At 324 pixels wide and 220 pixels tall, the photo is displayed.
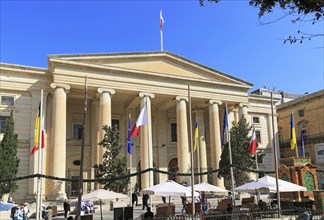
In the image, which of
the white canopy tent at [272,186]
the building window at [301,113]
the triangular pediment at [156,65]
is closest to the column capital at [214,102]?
the triangular pediment at [156,65]

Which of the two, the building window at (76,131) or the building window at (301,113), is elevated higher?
the building window at (301,113)

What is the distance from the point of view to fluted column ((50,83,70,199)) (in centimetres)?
2902

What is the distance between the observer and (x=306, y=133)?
156ft

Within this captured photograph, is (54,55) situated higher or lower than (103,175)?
higher

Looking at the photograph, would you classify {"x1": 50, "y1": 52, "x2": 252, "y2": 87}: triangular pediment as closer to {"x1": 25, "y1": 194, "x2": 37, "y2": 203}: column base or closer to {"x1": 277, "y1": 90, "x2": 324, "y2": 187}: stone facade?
{"x1": 277, "y1": 90, "x2": 324, "y2": 187}: stone facade

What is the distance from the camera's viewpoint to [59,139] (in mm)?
29781

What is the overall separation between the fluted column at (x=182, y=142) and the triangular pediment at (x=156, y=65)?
3186mm

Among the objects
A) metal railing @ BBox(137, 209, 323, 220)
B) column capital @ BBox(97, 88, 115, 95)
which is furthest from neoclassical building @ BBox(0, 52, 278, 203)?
metal railing @ BBox(137, 209, 323, 220)

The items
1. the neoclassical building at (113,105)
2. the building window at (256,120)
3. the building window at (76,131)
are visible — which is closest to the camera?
the neoclassical building at (113,105)

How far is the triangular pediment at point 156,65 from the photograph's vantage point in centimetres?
3272

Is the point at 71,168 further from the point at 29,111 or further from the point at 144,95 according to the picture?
the point at 144,95

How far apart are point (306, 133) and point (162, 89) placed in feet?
79.1

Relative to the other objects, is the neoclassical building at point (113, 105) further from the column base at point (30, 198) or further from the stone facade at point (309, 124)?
the stone facade at point (309, 124)

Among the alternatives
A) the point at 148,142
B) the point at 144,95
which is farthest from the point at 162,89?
the point at 148,142
